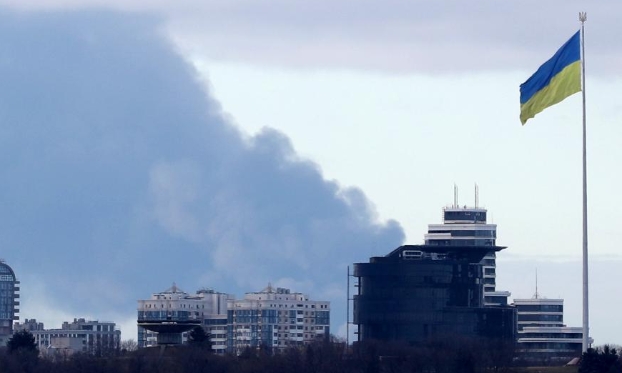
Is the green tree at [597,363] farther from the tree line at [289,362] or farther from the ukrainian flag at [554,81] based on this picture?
the tree line at [289,362]

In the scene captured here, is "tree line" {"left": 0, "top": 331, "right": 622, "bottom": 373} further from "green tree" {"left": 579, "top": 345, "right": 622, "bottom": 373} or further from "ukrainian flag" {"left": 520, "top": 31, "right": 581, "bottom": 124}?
"ukrainian flag" {"left": 520, "top": 31, "right": 581, "bottom": 124}

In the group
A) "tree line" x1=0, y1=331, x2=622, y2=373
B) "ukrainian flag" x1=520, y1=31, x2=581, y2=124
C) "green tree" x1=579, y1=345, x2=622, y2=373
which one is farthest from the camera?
"tree line" x1=0, y1=331, x2=622, y2=373

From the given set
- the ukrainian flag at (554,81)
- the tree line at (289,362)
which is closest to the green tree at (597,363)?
the ukrainian flag at (554,81)

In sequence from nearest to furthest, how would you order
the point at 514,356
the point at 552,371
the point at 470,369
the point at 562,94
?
the point at 562,94, the point at 552,371, the point at 470,369, the point at 514,356

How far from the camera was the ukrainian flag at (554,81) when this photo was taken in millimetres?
73125

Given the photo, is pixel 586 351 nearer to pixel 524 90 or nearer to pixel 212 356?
pixel 524 90

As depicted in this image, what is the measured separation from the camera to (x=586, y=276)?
73.4m

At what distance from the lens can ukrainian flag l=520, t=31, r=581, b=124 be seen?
7312 centimetres

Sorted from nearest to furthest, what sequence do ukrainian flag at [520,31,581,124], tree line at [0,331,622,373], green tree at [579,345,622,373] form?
1. ukrainian flag at [520,31,581,124]
2. green tree at [579,345,622,373]
3. tree line at [0,331,622,373]

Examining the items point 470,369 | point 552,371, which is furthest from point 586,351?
point 470,369

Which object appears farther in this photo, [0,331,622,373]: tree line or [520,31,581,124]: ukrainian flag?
[0,331,622,373]: tree line

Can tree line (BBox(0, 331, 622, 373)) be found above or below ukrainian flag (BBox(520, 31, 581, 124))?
below

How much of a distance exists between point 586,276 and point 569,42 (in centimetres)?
891

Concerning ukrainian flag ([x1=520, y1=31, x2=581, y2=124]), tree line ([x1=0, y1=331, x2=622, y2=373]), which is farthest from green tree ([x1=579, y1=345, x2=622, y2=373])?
tree line ([x1=0, y1=331, x2=622, y2=373])
